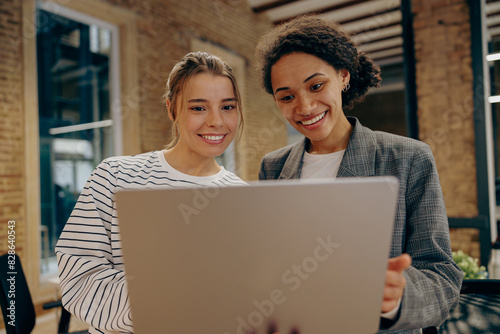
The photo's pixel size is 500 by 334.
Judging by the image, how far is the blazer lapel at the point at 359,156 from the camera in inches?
42.7

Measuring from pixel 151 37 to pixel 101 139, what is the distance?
1739 millimetres

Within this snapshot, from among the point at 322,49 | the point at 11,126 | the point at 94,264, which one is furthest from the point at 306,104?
the point at 11,126

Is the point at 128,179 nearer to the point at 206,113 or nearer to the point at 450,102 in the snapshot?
the point at 206,113

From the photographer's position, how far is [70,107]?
4348 mm

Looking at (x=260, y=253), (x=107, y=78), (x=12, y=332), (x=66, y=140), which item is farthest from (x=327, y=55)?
(x=107, y=78)

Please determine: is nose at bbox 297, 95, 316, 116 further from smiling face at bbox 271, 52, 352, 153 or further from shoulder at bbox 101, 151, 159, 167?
shoulder at bbox 101, 151, 159, 167

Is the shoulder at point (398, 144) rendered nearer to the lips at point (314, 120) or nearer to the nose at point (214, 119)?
the lips at point (314, 120)

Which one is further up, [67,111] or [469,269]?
[67,111]

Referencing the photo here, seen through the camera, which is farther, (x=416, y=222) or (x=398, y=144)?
(x=398, y=144)

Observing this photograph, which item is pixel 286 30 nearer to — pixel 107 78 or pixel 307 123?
pixel 307 123

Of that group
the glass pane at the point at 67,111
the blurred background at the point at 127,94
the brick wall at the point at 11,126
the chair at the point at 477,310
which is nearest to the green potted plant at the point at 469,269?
the blurred background at the point at 127,94

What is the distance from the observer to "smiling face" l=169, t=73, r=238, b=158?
1255 mm

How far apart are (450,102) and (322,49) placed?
2.64m

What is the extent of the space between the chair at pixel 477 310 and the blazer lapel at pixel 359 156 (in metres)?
0.53
